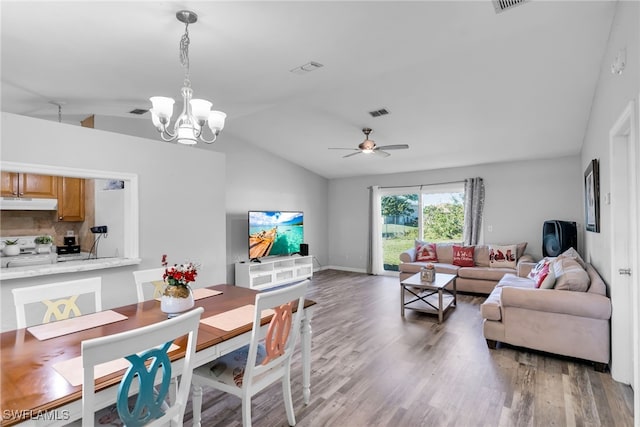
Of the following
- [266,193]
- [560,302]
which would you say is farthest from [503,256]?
[266,193]

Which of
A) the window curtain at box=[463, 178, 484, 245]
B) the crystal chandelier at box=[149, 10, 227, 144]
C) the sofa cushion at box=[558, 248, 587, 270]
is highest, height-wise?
the crystal chandelier at box=[149, 10, 227, 144]

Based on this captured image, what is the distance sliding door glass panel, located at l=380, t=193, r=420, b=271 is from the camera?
7.16m

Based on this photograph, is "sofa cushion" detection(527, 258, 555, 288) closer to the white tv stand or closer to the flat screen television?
the white tv stand

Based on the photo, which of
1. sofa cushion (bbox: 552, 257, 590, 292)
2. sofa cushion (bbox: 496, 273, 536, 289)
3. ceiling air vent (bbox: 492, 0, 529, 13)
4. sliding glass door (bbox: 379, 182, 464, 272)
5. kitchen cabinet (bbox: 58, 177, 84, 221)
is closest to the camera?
ceiling air vent (bbox: 492, 0, 529, 13)

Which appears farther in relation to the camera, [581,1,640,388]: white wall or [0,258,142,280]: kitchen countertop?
[0,258,142,280]: kitchen countertop

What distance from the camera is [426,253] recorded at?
20.8ft

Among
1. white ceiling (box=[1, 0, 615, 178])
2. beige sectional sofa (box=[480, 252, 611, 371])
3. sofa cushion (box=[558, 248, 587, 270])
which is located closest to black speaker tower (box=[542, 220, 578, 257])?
sofa cushion (box=[558, 248, 587, 270])

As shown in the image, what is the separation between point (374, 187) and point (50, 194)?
5.91 m

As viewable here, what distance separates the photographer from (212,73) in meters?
2.91

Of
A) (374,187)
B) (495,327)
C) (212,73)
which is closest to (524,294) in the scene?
(495,327)

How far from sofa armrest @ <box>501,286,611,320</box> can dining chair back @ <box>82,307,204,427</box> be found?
2966 mm

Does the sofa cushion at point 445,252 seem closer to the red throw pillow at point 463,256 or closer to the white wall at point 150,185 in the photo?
the red throw pillow at point 463,256

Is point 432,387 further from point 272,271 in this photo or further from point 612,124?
point 272,271

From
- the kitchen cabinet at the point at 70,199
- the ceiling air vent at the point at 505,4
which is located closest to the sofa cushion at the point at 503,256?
the ceiling air vent at the point at 505,4
